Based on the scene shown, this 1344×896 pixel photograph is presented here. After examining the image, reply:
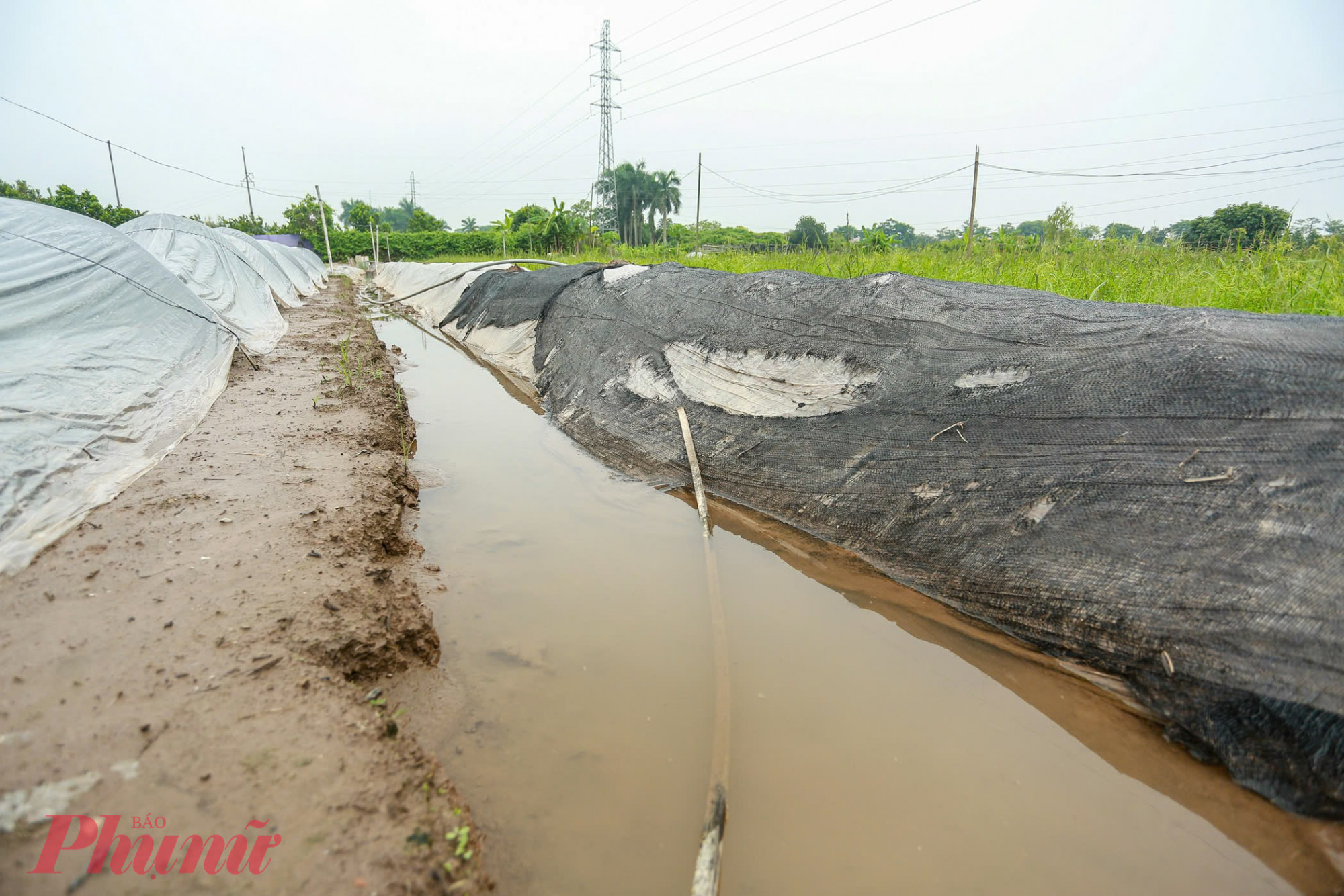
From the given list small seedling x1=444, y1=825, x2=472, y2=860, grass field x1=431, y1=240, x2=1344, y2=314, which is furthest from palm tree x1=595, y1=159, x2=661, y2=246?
small seedling x1=444, y1=825, x2=472, y2=860

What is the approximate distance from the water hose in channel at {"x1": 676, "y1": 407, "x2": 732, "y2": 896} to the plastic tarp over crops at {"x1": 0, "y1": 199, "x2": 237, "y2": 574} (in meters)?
2.25

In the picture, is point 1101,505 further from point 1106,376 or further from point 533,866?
point 533,866

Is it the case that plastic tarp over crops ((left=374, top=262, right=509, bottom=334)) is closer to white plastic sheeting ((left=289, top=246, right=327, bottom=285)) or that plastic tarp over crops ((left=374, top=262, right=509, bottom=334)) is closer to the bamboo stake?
white plastic sheeting ((left=289, top=246, right=327, bottom=285))

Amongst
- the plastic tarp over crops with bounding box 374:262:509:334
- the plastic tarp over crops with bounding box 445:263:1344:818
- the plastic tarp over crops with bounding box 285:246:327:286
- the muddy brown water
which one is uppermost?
the plastic tarp over crops with bounding box 285:246:327:286

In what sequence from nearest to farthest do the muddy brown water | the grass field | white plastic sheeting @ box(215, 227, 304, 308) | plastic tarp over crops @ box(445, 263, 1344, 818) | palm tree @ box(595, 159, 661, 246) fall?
the muddy brown water, plastic tarp over crops @ box(445, 263, 1344, 818), the grass field, white plastic sheeting @ box(215, 227, 304, 308), palm tree @ box(595, 159, 661, 246)

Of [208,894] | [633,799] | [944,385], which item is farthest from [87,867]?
Answer: [944,385]

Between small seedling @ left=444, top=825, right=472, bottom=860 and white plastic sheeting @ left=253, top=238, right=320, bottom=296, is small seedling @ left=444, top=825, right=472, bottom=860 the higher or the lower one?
the lower one

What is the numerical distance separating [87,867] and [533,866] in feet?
2.53

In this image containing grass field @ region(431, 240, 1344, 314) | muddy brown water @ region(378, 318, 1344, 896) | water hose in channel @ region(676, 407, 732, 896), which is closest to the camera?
water hose in channel @ region(676, 407, 732, 896)

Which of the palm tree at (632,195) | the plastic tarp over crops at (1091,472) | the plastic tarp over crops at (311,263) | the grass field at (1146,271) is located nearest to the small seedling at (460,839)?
the plastic tarp over crops at (1091,472)

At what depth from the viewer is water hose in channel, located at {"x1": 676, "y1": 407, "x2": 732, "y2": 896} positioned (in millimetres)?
1204

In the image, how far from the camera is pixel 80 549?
202 cm

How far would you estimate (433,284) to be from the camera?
11.5m

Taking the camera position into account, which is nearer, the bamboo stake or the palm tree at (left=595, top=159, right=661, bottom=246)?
the bamboo stake
